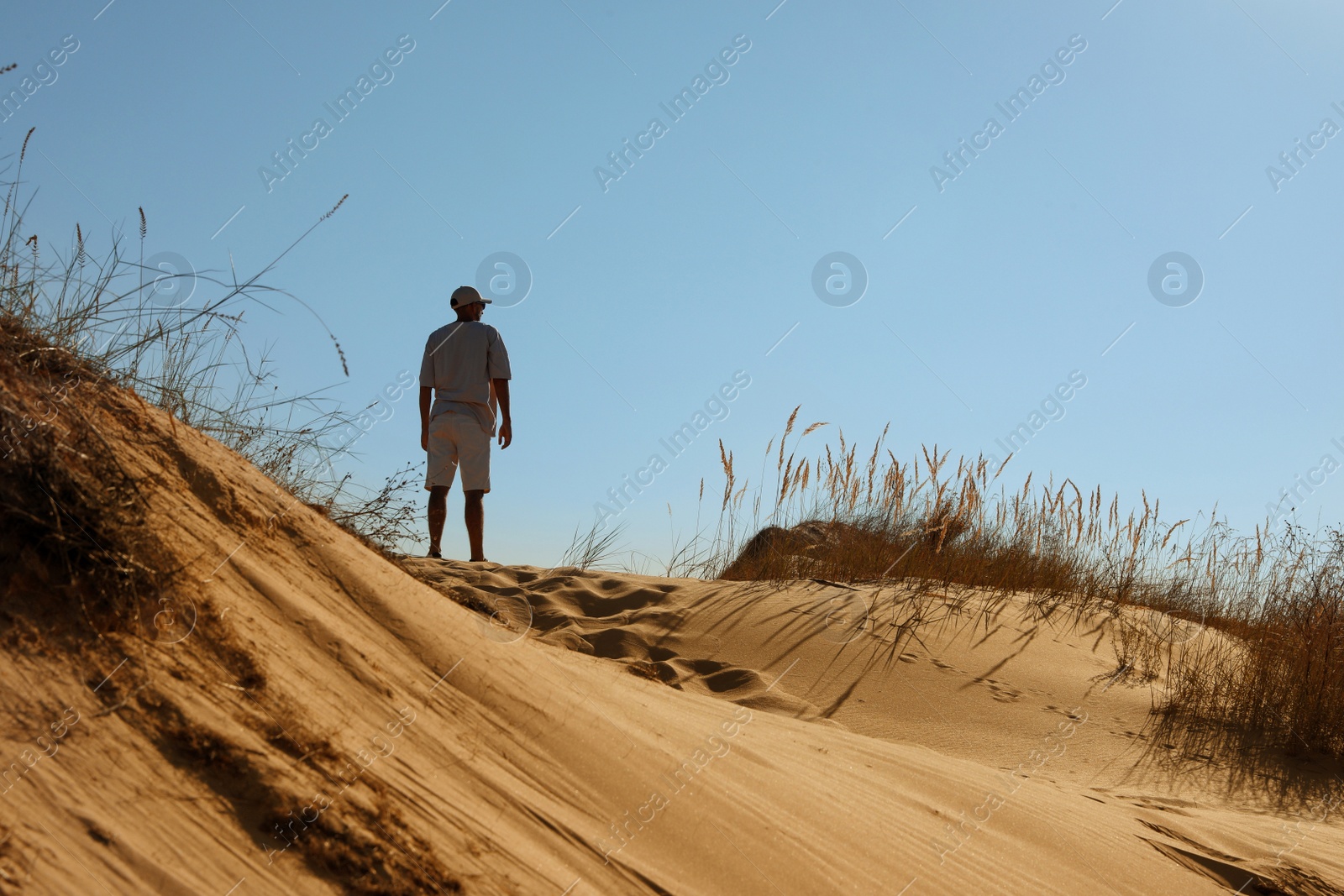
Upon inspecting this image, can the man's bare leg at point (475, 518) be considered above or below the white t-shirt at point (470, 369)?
below

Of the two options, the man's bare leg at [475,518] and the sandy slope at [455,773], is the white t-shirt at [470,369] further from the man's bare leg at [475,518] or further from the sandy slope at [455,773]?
the sandy slope at [455,773]

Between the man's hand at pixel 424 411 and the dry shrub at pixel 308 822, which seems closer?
the dry shrub at pixel 308 822

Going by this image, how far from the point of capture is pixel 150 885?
124 centimetres

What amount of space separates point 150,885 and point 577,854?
0.79 m

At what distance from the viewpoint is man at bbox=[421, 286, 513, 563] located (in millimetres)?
6113

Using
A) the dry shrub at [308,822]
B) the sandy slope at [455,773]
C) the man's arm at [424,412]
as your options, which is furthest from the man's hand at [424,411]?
the dry shrub at [308,822]

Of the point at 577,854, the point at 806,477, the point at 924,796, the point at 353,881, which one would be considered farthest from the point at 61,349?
the point at 806,477

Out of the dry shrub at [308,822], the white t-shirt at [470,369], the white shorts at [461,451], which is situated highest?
the white t-shirt at [470,369]

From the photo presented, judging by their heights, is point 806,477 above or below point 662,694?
above

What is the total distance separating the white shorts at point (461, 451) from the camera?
6121 millimetres

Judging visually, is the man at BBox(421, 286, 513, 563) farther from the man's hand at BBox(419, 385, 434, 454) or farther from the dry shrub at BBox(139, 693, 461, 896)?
the dry shrub at BBox(139, 693, 461, 896)

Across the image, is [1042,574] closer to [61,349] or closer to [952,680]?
[952,680]

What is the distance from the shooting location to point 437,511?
615 cm

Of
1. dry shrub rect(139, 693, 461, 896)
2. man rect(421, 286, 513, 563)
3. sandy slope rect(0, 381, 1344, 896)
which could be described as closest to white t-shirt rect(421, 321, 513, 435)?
man rect(421, 286, 513, 563)
